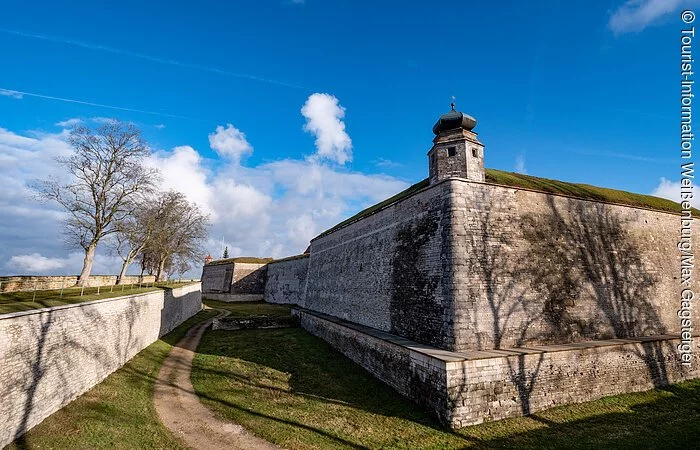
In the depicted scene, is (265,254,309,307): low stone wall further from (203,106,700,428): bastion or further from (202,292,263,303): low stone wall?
(203,106,700,428): bastion

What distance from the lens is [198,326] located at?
25453 millimetres

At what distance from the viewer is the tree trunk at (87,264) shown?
2225 centimetres

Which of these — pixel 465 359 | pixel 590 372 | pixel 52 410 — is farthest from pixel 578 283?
pixel 52 410

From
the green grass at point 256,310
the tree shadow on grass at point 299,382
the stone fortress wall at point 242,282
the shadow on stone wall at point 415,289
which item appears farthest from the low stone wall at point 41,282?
the stone fortress wall at point 242,282

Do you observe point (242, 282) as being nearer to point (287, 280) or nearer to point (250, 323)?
point (287, 280)

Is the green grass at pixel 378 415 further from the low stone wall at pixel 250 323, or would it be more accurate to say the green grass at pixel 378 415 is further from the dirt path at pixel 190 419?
the low stone wall at pixel 250 323

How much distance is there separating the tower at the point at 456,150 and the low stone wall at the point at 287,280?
2152cm

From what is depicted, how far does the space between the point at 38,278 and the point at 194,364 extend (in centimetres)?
1186

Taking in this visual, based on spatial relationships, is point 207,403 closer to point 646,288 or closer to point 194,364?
point 194,364

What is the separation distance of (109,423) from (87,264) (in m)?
18.0

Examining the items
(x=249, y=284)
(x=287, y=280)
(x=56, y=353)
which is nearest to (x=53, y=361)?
(x=56, y=353)

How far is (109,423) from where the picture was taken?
29.8 feet

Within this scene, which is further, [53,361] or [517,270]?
[517,270]

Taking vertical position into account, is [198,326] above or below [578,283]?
below
